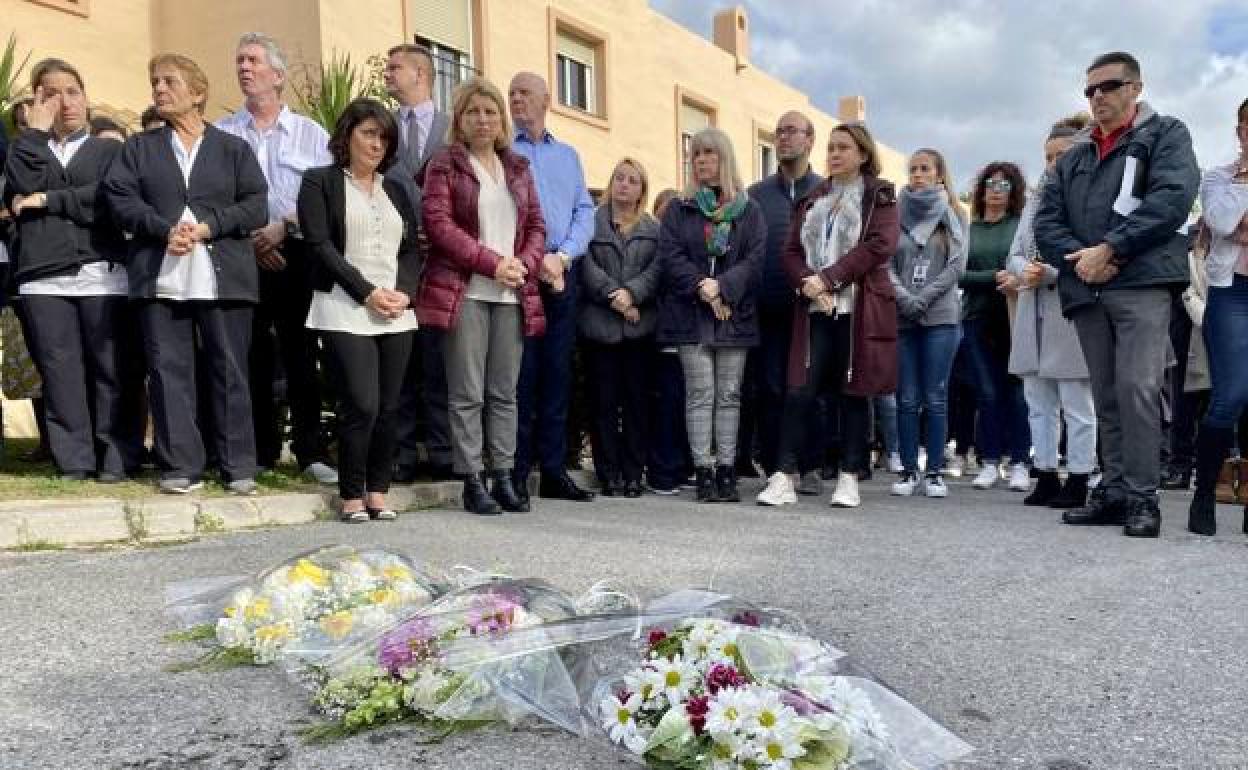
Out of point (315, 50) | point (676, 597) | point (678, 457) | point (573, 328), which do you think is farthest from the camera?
point (315, 50)

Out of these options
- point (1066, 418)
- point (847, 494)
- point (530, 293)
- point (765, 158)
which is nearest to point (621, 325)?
point (530, 293)

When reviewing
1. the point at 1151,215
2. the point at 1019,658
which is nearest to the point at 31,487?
the point at 1019,658

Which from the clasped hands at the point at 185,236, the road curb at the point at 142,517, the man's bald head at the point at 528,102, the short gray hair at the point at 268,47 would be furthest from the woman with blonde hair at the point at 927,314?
the clasped hands at the point at 185,236

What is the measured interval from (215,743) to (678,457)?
14.8ft

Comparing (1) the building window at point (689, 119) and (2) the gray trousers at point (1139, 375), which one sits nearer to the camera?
(2) the gray trousers at point (1139, 375)

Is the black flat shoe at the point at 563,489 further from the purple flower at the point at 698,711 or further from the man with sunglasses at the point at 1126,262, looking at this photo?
the purple flower at the point at 698,711

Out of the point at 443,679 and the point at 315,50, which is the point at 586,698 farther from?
the point at 315,50

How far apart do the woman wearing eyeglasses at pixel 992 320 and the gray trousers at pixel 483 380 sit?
3336 mm

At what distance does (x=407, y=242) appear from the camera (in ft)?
15.4

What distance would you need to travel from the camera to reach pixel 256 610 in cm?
251

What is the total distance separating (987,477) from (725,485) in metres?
2.11

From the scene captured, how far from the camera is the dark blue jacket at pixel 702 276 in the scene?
18.1 feet

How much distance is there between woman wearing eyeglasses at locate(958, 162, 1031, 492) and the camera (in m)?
6.52

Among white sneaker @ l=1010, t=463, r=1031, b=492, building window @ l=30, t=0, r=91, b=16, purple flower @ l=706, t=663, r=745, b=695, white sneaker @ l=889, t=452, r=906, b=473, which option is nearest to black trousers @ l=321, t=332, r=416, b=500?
purple flower @ l=706, t=663, r=745, b=695
